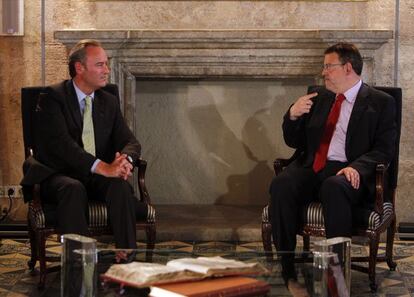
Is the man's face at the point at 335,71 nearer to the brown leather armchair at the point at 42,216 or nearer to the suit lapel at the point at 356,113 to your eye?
the suit lapel at the point at 356,113

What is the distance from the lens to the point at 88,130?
5.14 metres

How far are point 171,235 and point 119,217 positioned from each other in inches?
60.7

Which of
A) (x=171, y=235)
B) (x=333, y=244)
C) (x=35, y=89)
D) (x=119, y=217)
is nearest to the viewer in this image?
(x=333, y=244)

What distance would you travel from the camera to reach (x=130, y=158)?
4996 millimetres

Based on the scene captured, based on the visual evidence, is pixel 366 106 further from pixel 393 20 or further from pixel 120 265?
pixel 120 265

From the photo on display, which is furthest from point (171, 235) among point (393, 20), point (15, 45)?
point (393, 20)

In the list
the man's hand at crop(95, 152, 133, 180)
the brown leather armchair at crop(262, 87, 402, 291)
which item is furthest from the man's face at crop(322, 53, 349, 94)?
the man's hand at crop(95, 152, 133, 180)

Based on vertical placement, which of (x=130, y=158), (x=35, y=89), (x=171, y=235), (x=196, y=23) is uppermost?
(x=196, y=23)

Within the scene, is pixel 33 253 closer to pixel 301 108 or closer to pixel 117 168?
pixel 117 168

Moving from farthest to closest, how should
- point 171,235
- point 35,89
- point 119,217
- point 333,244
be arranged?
point 171,235, point 35,89, point 119,217, point 333,244

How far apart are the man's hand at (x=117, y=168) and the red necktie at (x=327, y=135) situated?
106 centimetres

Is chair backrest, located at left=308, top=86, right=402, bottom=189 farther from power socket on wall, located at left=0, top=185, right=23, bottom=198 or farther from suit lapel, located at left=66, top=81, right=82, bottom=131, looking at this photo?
power socket on wall, located at left=0, top=185, right=23, bottom=198

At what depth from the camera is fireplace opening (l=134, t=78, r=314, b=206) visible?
7.18m

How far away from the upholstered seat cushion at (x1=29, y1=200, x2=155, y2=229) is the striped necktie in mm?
403
